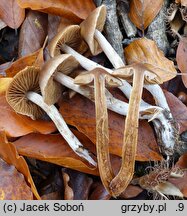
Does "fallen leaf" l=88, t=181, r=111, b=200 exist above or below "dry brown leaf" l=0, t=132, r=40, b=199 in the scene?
below

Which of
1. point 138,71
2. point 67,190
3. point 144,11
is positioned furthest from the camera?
point 144,11

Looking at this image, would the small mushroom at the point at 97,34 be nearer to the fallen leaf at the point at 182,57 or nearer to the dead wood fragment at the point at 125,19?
the dead wood fragment at the point at 125,19

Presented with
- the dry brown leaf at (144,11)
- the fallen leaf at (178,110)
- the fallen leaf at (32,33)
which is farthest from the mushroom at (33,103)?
the dry brown leaf at (144,11)

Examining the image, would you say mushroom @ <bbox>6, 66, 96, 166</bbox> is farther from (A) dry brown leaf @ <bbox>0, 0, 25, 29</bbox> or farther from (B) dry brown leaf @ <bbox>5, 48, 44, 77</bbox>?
(A) dry brown leaf @ <bbox>0, 0, 25, 29</bbox>

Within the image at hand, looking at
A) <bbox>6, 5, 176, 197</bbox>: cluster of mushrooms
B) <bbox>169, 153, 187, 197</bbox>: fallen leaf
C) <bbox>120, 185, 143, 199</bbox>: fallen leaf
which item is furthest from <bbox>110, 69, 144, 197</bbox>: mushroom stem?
<bbox>169, 153, 187, 197</bbox>: fallen leaf

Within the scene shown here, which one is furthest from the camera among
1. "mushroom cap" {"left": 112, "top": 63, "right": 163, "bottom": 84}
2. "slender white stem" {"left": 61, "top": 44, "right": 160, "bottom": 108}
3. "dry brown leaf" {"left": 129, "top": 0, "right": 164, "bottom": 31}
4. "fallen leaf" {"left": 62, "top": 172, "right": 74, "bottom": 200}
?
"dry brown leaf" {"left": 129, "top": 0, "right": 164, "bottom": 31}

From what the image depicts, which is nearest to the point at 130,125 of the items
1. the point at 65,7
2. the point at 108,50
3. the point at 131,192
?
the point at 131,192

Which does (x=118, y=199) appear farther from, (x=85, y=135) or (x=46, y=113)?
(x=46, y=113)

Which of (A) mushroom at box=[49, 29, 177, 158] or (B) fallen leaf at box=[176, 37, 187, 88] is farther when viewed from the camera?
(B) fallen leaf at box=[176, 37, 187, 88]

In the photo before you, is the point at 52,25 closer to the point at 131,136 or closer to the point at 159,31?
the point at 159,31
